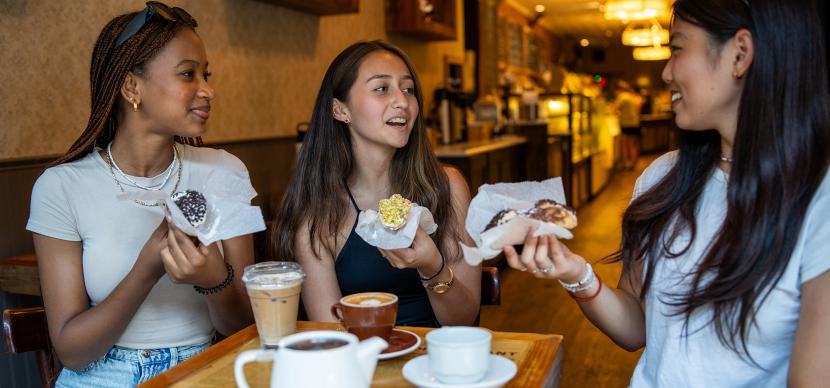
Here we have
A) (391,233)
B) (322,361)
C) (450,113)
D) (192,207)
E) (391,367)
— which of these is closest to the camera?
(322,361)

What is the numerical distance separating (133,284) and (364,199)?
0.74 meters

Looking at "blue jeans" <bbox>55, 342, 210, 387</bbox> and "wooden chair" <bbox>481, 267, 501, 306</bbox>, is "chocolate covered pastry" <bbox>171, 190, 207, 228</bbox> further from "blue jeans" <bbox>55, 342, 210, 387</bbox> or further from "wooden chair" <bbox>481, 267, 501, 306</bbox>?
"wooden chair" <bbox>481, 267, 501, 306</bbox>

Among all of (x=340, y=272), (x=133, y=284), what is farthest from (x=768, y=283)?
(x=133, y=284)

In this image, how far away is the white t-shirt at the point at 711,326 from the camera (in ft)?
4.12

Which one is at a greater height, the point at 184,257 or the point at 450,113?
the point at 450,113

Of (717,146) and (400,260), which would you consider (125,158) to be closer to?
(400,260)

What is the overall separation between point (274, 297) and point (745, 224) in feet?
2.81

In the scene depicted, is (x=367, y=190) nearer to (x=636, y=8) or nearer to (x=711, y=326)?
(x=711, y=326)

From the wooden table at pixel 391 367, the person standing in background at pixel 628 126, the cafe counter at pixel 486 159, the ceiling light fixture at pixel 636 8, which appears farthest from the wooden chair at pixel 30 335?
the person standing in background at pixel 628 126

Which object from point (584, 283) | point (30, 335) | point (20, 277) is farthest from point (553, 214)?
point (20, 277)

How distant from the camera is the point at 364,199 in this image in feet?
6.86

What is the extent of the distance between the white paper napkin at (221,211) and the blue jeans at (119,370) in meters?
0.52

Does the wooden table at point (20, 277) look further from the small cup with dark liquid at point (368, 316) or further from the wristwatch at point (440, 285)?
the small cup with dark liquid at point (368, 316)

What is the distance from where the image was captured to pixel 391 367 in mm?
1189
